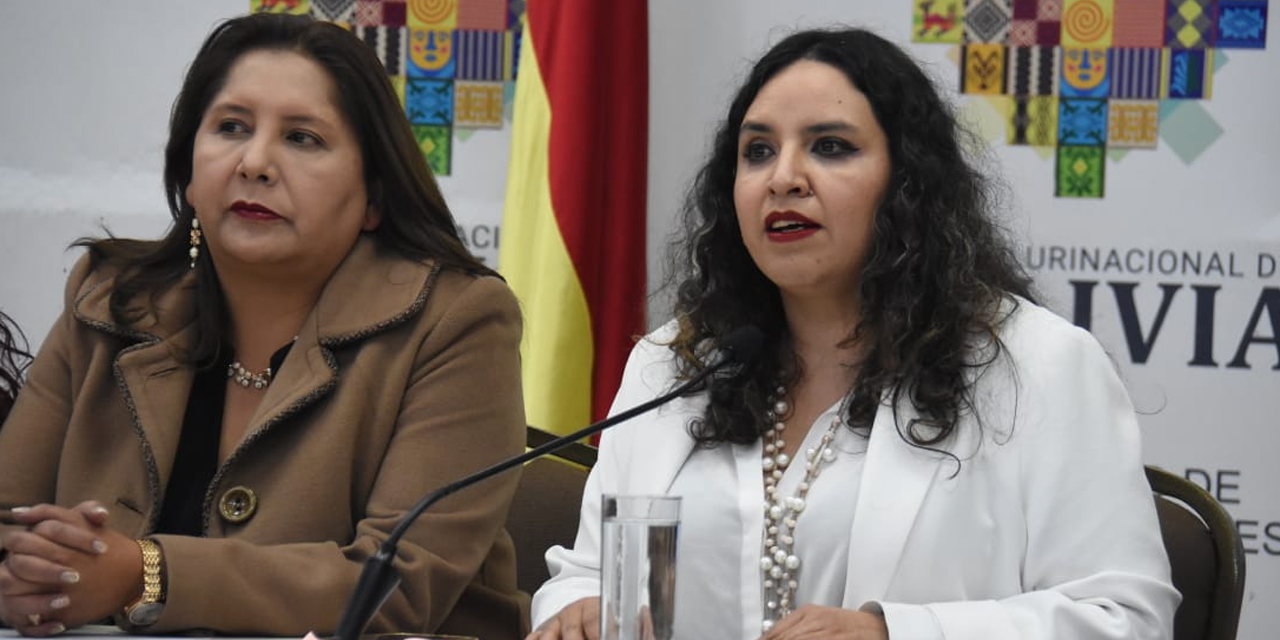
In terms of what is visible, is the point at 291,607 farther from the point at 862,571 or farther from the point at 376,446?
the point at 862,571

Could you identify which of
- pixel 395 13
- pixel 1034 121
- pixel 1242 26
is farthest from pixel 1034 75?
pixel 395 13

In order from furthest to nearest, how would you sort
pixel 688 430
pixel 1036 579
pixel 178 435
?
pixel 178 435 → pixel 688 430 → pixel 1036 579

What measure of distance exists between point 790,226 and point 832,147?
0.44 feet

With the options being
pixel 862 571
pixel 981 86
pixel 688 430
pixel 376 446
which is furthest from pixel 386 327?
pixel 981 86

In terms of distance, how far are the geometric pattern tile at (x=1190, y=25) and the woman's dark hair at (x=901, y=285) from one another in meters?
1.43

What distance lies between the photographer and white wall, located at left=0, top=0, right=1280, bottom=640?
11.7ft

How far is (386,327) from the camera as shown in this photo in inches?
94.3

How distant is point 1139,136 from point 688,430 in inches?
72.6

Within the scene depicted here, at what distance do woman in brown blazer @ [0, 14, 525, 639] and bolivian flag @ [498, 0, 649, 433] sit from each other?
0.83 metres

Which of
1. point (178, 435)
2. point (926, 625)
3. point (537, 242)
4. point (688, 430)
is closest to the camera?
point (926, 625)

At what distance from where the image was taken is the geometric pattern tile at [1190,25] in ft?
11.8

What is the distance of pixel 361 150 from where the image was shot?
8.27 feet

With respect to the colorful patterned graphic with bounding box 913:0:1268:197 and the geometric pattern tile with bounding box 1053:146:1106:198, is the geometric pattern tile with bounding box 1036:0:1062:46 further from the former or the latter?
the geometric pattern tile with bounding box 1053:146:1106:198

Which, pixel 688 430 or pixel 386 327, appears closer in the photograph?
pixel 688 430
